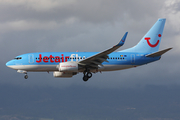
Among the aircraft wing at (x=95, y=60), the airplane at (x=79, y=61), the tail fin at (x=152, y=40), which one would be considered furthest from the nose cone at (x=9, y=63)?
the tail fin at (x=152, y=40)

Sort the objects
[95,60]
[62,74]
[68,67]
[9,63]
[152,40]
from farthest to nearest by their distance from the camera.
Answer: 1. [152,40]
2. [62,74]
3. [9,63]
4. [95,60]
5. [68,67]

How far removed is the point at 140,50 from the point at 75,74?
13.6 m

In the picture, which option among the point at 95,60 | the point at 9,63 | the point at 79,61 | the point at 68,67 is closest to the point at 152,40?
the point at 95,60

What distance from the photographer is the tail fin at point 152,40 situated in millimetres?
60156

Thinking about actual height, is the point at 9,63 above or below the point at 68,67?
above

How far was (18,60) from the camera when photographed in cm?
5562

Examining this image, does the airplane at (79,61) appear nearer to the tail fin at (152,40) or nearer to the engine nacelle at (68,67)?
the engine nacelle at (68,67)

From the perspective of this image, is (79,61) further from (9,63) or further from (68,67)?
(9,63)

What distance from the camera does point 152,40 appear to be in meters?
61.3

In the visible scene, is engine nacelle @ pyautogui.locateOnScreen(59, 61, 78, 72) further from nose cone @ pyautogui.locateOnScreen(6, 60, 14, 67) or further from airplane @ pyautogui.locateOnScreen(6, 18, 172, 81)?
nose cone @ pyautogui.locateOnScreen(6, 60, 14, 67)

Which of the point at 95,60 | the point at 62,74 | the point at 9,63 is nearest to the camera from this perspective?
the point at 95,60

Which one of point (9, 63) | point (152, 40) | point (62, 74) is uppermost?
point (152, 40)

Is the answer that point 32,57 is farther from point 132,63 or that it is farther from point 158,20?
point 158,20

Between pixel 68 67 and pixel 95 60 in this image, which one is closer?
pixel 68 67
